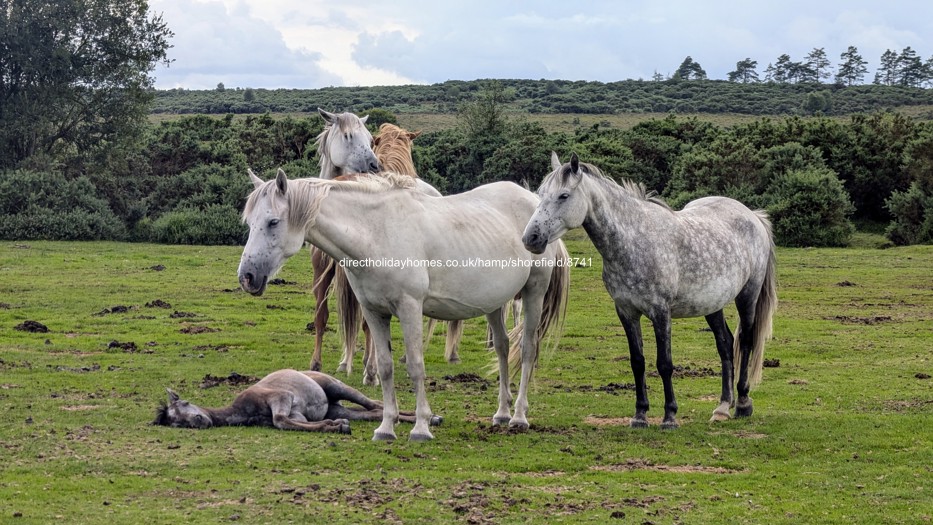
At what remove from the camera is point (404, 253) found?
27.0 feet

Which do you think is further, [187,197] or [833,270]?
[187,197]

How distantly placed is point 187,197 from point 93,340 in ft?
60.3

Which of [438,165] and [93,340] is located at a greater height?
[438,165]

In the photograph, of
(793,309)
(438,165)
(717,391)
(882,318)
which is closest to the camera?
(717,391)

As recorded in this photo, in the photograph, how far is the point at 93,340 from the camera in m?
14.3

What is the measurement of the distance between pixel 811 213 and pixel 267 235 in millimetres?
23066

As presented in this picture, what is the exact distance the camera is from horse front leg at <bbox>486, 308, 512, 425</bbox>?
Answer: 9219 mm

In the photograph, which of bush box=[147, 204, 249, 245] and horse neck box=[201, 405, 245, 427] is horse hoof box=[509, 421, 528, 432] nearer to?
horse neck box=[201, 405, 245, 427]

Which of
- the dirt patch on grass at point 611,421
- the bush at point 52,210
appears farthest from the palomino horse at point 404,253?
the bush at point 52,210

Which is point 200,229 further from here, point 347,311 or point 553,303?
point 553,303

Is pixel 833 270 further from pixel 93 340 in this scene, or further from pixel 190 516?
pixel 190 516

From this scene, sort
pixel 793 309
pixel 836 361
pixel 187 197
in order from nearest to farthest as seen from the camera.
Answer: pixel 836 361 → pixel 793 309 → pixel 187 197

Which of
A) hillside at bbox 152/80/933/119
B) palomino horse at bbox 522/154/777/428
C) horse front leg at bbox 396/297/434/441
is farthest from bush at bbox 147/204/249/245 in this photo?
hillside at bbox 152/80/933/119

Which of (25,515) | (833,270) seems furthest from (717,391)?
(833,270)
